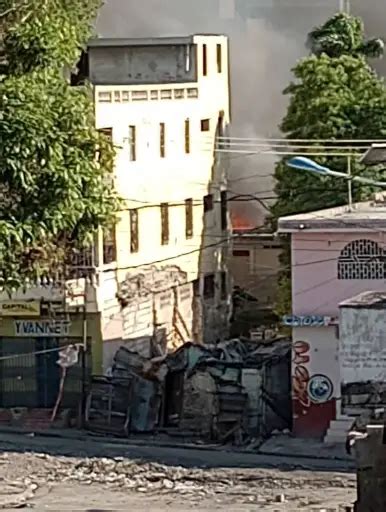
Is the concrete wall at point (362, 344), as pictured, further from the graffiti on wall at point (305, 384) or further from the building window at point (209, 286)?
the building window at point (209, 286)

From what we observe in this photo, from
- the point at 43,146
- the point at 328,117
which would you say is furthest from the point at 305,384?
the point at 43,146

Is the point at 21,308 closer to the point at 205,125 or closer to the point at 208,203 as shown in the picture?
the point at 208,203

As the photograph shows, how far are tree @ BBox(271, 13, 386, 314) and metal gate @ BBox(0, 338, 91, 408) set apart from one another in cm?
642

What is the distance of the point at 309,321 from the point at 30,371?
866 cm

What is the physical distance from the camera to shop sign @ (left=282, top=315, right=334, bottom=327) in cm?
2886

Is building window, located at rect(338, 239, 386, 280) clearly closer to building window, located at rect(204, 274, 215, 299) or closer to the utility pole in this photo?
building window, located at rect(204, 274, 215, 299)

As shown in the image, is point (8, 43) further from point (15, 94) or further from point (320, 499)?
point (320, 499)

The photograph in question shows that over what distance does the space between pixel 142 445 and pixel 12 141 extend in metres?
14.4

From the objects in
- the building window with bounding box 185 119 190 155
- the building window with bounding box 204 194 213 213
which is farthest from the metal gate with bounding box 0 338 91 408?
the building window with bounding box 204 194 213 213

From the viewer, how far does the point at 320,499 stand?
23.1 metres

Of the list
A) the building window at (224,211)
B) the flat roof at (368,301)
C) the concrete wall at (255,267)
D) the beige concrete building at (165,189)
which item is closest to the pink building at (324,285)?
the flat roof at (368,301)

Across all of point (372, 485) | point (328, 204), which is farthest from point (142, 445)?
point (372, 485)

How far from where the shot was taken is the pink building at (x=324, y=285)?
94.7ft

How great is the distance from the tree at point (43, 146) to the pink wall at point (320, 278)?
35.5ft
